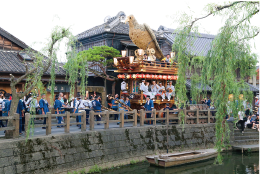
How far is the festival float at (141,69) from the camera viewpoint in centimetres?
1695

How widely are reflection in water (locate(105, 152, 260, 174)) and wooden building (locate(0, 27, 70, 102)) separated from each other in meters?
8.50

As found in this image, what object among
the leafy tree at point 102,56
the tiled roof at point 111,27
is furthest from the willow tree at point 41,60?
the tiled roof at point 111,27

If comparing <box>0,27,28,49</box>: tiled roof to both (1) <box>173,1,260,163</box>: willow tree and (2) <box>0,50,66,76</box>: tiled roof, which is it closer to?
(2) <box>0,50,66,76</box>: tiled roof

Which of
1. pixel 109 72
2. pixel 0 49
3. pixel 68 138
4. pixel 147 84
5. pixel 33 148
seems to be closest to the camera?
pixel 33 148

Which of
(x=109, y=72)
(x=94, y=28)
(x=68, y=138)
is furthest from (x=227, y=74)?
(x=94, y=28)

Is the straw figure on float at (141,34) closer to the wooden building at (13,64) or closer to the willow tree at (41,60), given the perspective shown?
the wooden building at (13,64)

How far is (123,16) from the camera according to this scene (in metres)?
24.3

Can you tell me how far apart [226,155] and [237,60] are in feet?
27.8

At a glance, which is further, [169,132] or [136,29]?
[136,29]

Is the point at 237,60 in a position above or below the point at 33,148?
above

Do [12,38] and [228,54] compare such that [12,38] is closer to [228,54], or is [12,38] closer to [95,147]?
[95,147]

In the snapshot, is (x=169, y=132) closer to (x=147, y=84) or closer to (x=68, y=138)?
(x=147, y=84)

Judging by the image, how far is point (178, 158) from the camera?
13.0 m

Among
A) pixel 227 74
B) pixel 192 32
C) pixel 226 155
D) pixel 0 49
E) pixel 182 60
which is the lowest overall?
pixel 226 155
